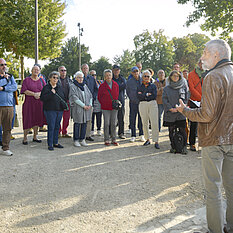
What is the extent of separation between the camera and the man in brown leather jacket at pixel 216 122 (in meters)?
2.61

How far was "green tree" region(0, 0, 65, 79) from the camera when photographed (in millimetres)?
21438

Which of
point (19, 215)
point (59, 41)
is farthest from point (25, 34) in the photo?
point (19, 215)

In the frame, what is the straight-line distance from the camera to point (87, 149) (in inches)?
280

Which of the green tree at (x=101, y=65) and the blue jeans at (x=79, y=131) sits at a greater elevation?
the green tree at (x=101, y=65)

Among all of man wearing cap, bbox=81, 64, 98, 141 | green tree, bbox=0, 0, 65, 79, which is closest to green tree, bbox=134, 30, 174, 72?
green tree, bbox=0, 0, 65, 79

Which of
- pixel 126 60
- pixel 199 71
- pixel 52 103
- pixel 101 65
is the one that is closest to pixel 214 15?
pixel 199 71

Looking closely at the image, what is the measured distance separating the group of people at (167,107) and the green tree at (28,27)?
51.6 feet

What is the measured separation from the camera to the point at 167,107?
21.7ft

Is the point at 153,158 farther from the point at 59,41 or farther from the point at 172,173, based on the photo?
the point at 59,41

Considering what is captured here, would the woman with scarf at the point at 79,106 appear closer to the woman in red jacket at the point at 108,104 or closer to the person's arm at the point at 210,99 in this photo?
the woman in red jacket at the point at 108,104

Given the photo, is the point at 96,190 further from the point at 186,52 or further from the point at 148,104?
the point at 186,52

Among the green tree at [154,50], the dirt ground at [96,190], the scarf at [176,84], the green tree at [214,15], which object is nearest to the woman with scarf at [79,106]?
the dirt ground at [96,190]

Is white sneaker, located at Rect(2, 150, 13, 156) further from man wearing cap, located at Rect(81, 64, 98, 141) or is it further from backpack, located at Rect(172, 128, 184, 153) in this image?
backpack, located at Rect(172, 128, 184, 153)

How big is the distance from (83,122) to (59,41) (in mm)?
18790
